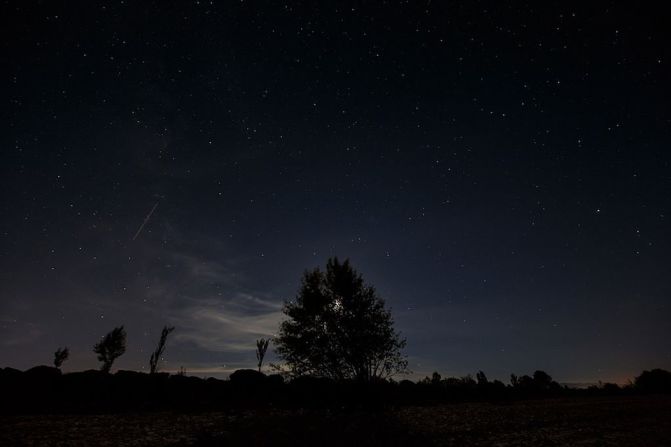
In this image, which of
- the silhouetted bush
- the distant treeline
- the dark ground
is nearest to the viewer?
the dark ground

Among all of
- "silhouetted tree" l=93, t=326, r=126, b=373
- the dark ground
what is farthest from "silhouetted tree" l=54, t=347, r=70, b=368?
the dark ground

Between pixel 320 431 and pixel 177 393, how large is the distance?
1953cm

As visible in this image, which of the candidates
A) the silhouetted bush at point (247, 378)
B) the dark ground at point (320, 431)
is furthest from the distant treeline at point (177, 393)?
the dark ground at point (320, 431)

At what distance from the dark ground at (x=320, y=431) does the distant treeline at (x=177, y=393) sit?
414 centimetres

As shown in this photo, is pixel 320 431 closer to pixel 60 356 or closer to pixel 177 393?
pixel 177 393

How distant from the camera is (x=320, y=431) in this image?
1577 centimetres

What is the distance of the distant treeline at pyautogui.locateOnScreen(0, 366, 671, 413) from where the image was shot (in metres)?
23.9

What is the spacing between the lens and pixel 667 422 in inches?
800

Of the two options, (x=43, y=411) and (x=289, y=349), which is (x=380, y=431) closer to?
(x=289, y=349)

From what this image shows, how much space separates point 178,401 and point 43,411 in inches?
340

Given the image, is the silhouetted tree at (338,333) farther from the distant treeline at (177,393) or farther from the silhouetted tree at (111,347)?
the silhouetted tree at (111,347)

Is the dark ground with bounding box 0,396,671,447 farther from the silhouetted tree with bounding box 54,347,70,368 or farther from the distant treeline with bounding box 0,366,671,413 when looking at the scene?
the silhouetted tree with bounding box 54,347,70,368

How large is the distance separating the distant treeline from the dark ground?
4141mm

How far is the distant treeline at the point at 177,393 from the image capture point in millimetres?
23891
